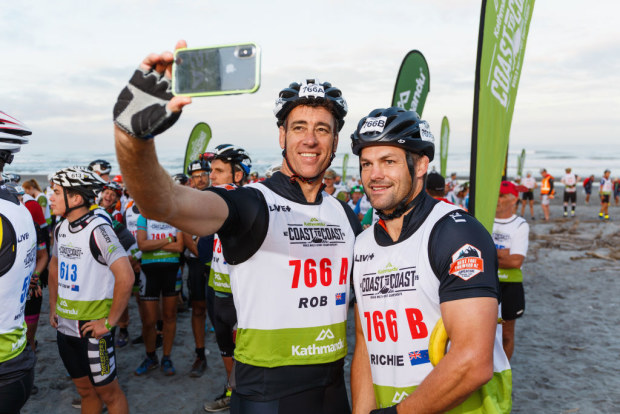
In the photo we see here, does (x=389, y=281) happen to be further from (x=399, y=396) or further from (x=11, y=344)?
(x=11, y=344)

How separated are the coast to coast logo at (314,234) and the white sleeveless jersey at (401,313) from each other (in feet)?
1.21

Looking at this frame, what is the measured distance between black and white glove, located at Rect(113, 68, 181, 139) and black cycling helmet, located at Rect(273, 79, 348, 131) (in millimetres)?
1531

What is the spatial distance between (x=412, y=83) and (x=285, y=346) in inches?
255

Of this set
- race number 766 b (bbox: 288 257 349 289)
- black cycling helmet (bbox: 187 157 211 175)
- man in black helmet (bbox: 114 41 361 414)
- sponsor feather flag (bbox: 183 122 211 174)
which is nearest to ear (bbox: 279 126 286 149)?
man in black helmet (bbox: 114 41 361 414)

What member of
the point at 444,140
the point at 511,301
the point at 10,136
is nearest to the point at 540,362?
the point at 511,301

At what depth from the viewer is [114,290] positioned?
4.34 meters

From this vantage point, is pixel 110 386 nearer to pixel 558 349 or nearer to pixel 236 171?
pixel 236 171

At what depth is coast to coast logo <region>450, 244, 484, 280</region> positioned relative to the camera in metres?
1.93

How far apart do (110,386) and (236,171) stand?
2964 mm

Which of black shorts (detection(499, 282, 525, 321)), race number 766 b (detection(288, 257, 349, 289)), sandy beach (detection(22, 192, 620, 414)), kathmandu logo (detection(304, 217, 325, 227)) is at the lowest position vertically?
sandy beach (detection(22, 192, 620, 414))

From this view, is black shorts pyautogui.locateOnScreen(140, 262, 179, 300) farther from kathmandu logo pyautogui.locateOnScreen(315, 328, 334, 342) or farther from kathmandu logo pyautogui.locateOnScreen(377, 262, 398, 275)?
kathmandu logo pyautogui.locateOnScreen(377, 262, 398, 275)

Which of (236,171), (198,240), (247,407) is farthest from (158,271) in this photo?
(247,407)

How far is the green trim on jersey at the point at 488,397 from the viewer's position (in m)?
2.04

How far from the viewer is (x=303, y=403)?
2535 millimetres
